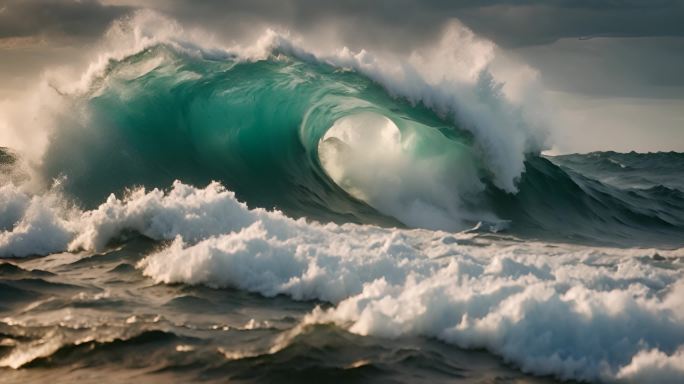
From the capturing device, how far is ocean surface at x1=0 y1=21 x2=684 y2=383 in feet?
15.8

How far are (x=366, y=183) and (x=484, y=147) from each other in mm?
2993

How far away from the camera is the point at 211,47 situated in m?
16.2

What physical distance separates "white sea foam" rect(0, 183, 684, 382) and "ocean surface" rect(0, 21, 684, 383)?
0.07ft

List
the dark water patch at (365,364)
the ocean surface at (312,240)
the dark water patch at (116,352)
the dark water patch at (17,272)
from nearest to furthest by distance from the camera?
the dark water patch at (365,364) < the dark water patch at (116,352) < the ocean surface at (312,240) < the dark water patch at (17,272)

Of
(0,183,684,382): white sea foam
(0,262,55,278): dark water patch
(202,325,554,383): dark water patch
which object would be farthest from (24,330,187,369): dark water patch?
(0,262,55,278): dark water patch

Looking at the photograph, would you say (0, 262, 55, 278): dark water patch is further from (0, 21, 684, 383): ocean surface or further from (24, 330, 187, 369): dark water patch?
(24, 330, 187, 369): dark water patch

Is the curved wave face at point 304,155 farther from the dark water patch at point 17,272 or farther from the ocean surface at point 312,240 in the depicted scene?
the dark water patch at point 17,272

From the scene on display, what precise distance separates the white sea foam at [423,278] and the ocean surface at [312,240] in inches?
0.9

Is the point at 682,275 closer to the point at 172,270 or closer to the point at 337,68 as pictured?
the point at 172,270

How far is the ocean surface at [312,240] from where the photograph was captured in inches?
189

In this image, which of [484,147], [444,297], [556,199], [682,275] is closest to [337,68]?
[484,147]

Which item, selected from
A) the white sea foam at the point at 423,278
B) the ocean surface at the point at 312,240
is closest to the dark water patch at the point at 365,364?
the ocean surface at the point at 312,240

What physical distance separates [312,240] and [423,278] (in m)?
1.95

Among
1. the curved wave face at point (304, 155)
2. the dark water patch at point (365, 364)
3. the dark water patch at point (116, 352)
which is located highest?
the curved wave face at point (304, 155)
